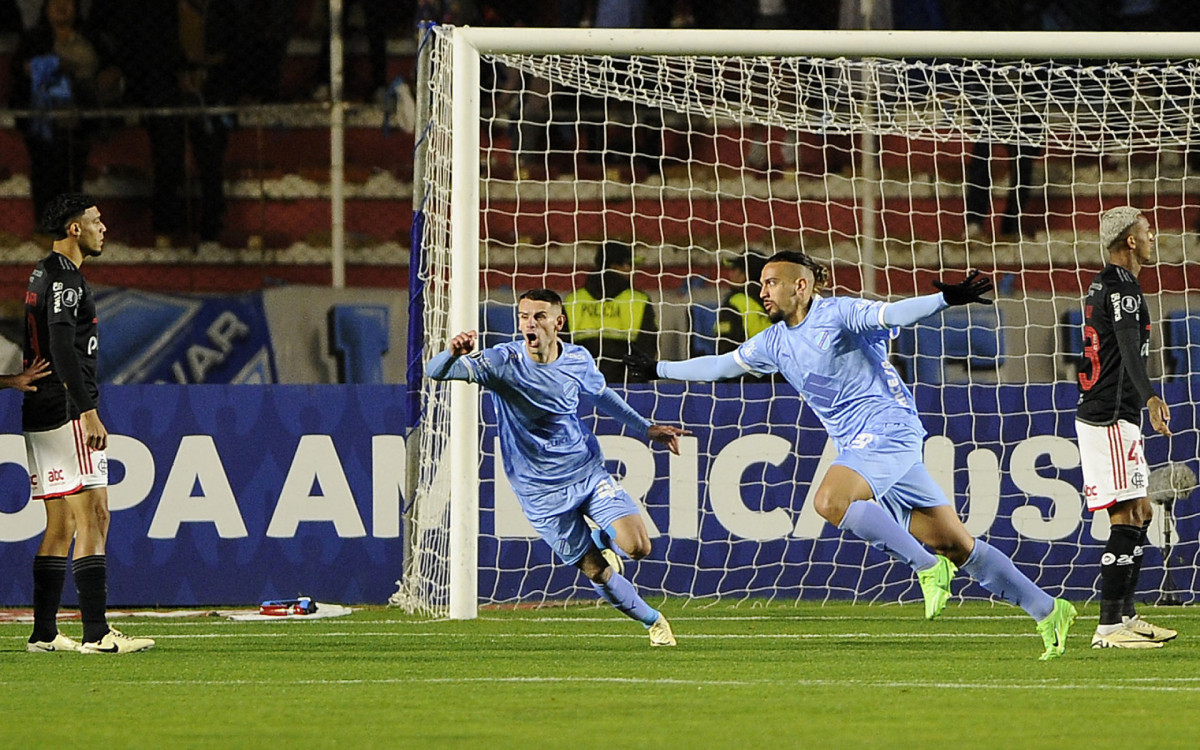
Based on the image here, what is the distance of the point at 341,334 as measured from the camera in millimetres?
12461

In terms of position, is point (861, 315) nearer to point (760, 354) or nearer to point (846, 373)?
point (846, 373)

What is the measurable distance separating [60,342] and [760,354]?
3.07 metres

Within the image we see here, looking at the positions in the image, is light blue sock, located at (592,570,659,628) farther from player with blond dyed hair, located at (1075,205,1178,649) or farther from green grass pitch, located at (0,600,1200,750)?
player with blond dyed hair, located at (1075,205,1178,649)

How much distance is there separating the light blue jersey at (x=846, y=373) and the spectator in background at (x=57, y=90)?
24.2 ft

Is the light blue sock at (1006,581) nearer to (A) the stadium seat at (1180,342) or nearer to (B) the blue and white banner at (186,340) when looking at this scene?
(A) the stadium seat at (1180,342)

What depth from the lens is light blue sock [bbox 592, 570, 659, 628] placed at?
772 cm

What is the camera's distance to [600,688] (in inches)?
237

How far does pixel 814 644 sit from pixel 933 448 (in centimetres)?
277

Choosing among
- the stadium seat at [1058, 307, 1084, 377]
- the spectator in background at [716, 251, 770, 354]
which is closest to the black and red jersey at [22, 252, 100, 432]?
the spectator in background at [716, 251, 770, 354]

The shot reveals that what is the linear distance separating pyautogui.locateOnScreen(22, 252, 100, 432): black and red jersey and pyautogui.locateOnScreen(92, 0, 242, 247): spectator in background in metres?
6.02

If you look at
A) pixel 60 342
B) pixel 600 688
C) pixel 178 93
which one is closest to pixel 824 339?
pixel 600 688

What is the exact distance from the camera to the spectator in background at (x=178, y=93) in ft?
43.7

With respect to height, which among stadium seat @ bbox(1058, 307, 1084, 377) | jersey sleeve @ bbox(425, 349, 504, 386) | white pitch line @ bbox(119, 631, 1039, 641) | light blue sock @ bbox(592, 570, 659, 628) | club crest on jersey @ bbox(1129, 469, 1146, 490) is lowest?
white pitch line @ bbox(119, 631, 1039, 641)

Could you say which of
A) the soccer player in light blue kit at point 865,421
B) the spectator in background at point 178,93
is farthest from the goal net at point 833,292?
→ the spectator in background at point 178,93
